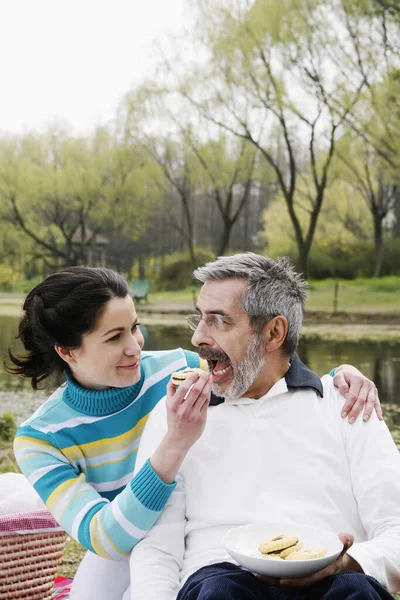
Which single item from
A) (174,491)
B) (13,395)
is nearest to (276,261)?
(174,491)

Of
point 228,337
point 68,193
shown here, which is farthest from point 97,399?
point 68,193

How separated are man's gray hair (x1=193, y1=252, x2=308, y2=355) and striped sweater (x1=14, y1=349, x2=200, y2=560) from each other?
0.33 metres

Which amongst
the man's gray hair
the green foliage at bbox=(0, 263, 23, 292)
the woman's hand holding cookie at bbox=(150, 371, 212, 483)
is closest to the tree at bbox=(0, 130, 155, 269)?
the green foliage at bbox=(0, 263, 23, 292)

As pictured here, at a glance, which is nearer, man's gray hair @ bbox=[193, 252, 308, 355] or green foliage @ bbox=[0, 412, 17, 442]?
man's gray hair @ bbox=[193, 252, 308, 355]

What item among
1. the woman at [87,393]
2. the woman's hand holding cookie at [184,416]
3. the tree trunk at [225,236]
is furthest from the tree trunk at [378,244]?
the woman's hand holding cookie at [184,416]

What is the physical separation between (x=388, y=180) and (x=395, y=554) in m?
4.16

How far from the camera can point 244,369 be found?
174cm

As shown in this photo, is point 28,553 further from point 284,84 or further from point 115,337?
point 284,84

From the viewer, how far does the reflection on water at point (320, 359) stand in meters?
5.41

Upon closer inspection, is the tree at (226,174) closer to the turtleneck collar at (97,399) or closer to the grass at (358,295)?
the grass at (358,295)

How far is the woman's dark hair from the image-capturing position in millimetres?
1866

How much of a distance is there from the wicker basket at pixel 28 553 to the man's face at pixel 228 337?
98 centimetres

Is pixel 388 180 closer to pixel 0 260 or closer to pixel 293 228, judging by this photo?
pixel 293 228

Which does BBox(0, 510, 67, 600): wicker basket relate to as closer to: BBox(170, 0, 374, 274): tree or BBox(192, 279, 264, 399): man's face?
BBox(192, 279, 264, 399): man's face
